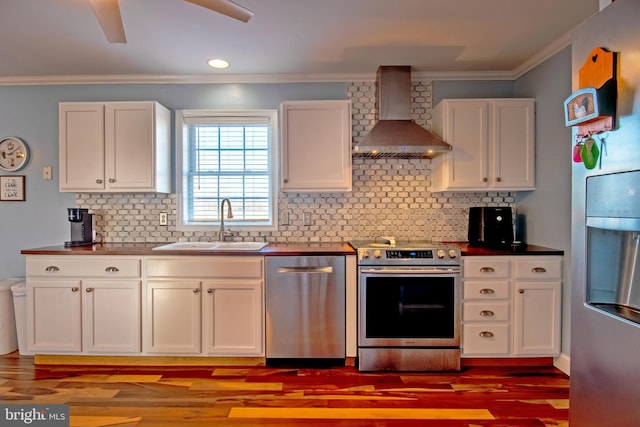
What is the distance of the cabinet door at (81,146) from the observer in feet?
10.2

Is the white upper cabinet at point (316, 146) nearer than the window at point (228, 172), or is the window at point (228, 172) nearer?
the white upper cabinet at point (316, 146)

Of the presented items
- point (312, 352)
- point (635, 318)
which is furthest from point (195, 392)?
point (635, 318)

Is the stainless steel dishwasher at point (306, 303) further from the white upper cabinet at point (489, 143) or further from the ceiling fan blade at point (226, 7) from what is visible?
A: the ceiling fan blade at point (226, 7)

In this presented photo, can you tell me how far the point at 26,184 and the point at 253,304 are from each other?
2557 mm

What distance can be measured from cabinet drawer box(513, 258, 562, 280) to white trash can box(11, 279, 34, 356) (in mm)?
4019

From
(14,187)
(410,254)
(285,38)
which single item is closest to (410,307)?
(410,254)

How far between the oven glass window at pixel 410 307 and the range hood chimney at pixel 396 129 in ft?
3.47

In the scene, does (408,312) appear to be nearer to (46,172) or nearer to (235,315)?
(235,315)

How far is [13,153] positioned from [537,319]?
15.8 ft

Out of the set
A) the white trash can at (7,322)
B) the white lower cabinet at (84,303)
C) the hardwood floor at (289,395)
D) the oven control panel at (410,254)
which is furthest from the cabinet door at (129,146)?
the oven control panel at (410,254)

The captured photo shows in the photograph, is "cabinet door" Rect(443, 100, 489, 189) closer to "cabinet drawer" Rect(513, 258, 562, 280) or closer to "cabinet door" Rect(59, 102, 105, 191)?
"cabinet drawer" Rect(513, 258, 562, 280)

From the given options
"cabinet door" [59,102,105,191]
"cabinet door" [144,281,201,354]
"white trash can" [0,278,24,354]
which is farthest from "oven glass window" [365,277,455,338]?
"white trash can" [0,278,24,354]

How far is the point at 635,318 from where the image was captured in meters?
1.20

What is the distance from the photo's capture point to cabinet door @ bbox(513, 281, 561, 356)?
2.73 meters
